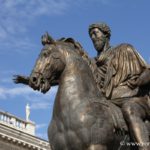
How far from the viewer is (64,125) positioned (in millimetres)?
7812

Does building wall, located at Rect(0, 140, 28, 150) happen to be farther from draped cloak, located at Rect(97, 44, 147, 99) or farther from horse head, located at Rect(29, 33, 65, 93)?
horse head, located at Rect(29, 33, 65, 93)

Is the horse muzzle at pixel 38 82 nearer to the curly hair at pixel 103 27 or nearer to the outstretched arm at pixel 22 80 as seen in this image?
the outstretched arm at pixel 22 80

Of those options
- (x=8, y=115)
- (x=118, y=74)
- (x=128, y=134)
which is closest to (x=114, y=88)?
(x=118, y=74)

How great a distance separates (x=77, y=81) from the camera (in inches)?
318

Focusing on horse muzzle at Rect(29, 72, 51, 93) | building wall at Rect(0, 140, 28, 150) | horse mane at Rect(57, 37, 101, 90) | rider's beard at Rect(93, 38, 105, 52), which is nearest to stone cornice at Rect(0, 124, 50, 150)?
building wall at Rect(0, 140, 28, 150)

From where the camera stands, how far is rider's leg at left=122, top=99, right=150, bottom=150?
7.85 meters

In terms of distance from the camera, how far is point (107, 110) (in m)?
7.95

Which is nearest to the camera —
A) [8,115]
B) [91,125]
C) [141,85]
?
[91,125]

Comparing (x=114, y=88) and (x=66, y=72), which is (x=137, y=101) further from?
(x=66, y=72)

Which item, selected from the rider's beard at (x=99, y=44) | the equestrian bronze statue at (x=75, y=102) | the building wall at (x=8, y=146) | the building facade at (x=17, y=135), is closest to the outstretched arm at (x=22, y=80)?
the equestrian bronze statue at (x=75, y=102)

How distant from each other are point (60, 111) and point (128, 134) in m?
0.89

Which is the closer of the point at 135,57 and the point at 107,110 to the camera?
the point at 107,110

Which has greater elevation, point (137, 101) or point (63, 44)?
point (63, 44)

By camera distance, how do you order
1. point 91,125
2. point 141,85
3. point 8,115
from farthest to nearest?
1. point 8,115
2. point 141,85
3. point 91,125
